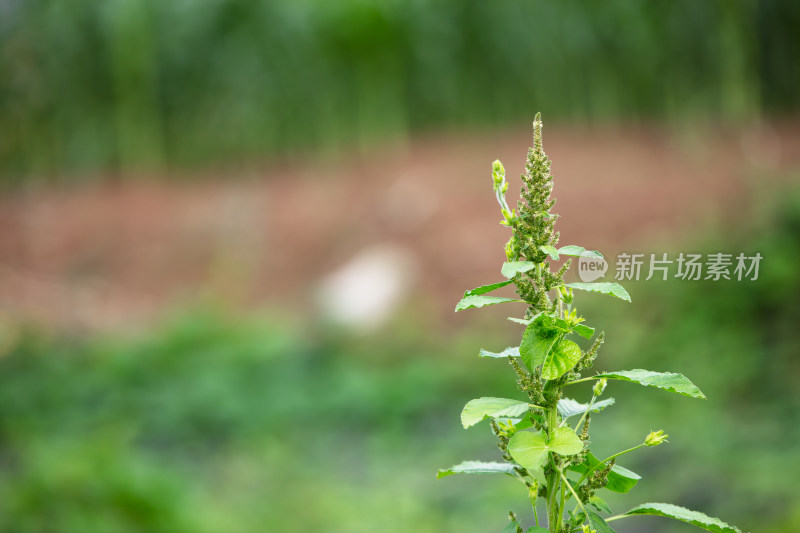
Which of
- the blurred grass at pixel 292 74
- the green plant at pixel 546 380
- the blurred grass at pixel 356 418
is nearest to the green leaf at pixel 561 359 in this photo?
the green plant at pixel 546 380

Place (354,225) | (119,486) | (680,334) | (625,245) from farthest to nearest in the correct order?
(354,225)
(625,245)
(680,334)
(119,486)

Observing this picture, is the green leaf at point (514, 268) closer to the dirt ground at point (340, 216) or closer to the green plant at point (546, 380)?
the green plant at point (546, 380)

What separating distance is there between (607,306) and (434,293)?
7.38 ft

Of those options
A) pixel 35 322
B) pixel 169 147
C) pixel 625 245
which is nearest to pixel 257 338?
pixel 35 322

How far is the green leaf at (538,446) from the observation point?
77 cm

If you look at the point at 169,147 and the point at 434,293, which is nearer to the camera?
the point at 434,293

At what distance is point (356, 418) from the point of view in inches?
275

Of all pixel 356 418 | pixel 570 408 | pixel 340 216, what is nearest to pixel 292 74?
pixel 340 216

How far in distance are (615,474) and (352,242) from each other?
942 cm

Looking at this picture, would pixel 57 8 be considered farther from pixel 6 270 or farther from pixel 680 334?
pixel 680 334

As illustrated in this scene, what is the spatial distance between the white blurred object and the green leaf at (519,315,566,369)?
25.8ft

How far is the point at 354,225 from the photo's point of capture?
10570 millimetres

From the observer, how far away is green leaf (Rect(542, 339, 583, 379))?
2.63 feet

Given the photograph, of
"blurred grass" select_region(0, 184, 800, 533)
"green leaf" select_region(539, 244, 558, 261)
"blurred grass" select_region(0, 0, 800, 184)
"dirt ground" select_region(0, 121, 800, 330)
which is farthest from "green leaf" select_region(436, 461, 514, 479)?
"blurred grass" select_region(0, 0, 800, 184)
